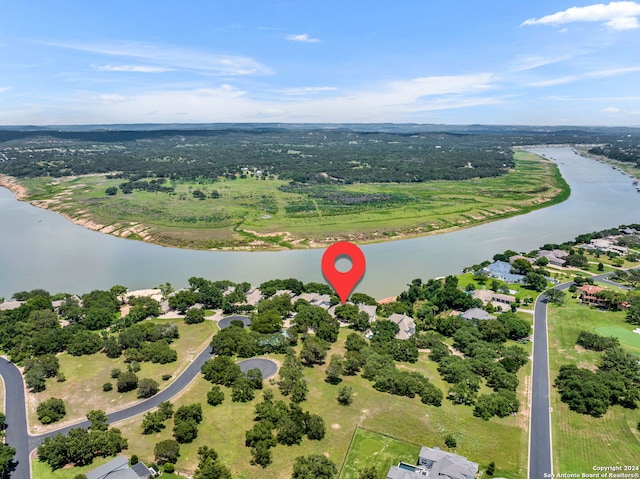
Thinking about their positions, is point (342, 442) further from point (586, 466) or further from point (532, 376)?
point (532, 376)

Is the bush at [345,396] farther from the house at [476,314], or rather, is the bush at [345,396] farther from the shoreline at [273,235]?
the shoreline at [273,235]

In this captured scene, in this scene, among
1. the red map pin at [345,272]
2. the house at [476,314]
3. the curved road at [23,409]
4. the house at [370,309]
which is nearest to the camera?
the curved road at [23,409]

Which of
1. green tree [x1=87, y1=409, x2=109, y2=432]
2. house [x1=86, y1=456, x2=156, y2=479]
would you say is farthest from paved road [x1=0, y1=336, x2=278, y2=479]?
house [x1=86, y1=456, x2=156, y2=479]

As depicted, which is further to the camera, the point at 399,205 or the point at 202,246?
the point at 399,205

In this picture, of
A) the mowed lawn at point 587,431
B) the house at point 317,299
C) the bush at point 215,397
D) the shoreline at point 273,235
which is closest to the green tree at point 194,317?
the house at point 317,299

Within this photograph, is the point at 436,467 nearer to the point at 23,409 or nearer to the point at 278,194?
the point at 23,409

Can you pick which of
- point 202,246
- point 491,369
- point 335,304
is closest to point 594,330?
point 491,369
